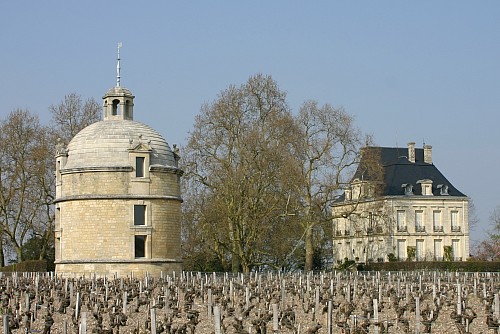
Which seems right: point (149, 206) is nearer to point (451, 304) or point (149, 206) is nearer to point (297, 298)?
point (297, 298)

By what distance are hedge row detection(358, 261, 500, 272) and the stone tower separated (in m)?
19.4

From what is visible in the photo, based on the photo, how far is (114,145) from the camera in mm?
50938

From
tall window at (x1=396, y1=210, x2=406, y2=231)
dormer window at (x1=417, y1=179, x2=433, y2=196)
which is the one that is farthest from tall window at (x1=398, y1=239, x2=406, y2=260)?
dormer window at (x1=417, y1=179, x2=433, y2=196)

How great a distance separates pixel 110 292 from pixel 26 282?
28.9 feet

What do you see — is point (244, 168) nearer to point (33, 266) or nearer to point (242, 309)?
point (33, 266)

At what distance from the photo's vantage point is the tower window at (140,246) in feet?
165

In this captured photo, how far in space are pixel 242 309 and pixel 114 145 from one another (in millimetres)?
23762

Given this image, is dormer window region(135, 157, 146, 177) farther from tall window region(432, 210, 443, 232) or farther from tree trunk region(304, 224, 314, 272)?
tall window region(432, 210, 443, 232)

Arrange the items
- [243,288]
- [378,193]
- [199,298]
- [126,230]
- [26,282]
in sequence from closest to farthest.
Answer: [199,298], [243,288], [26,282], [126,230], [378,193]

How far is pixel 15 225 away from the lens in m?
60.9

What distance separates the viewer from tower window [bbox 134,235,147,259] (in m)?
50.2

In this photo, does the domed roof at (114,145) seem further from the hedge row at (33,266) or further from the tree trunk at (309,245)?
the tree trunk at (309,245)

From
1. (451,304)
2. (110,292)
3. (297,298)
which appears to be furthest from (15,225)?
(451,304)

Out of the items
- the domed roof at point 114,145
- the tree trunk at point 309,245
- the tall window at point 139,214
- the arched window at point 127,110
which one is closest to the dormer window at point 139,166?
the domed roof at point 114,145
